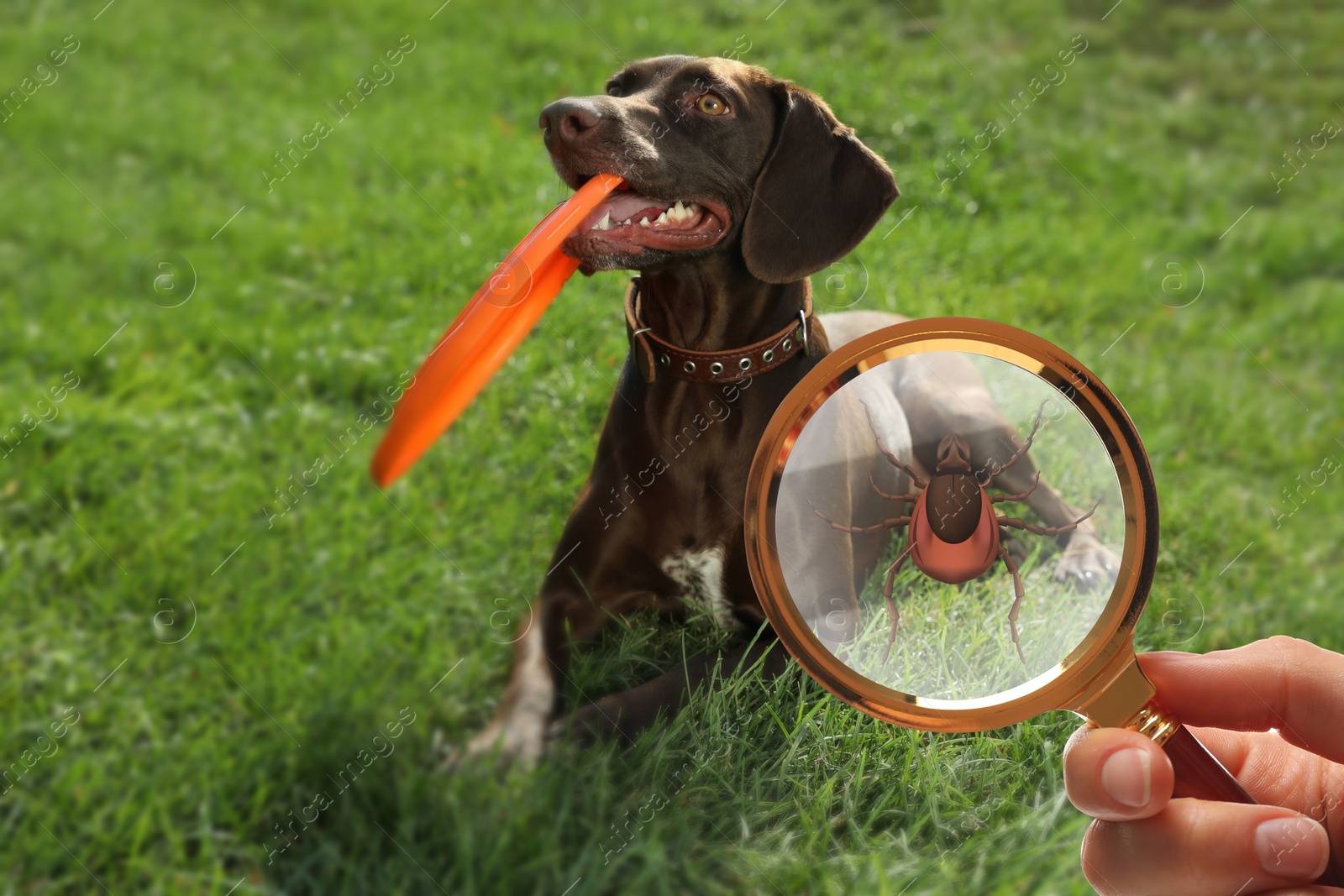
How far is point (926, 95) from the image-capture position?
449 cm

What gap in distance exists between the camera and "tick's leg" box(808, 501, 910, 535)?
1.46 meters

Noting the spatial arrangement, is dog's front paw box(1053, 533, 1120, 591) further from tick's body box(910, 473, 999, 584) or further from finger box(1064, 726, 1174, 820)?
finger box(1064, 726, 1174, 820)

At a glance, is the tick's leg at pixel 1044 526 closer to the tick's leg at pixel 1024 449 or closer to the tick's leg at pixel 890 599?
the tick's leg at pixel 1024 449

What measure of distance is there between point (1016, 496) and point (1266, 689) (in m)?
0.54

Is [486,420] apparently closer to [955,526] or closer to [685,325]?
[685,325]

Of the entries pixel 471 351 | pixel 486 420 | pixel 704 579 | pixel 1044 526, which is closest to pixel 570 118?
pixel 471 351

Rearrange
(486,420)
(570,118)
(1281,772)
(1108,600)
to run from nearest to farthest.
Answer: (1108,600) < (1281,772) < (570,118) < (486,420)

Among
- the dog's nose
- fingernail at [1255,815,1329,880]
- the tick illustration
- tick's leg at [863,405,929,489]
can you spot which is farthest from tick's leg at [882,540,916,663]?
the dog's nose

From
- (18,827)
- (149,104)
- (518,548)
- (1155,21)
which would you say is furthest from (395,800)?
(1155,21)

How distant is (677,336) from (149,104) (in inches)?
236

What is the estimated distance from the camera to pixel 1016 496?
1446mm

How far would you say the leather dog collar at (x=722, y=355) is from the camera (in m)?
2.18

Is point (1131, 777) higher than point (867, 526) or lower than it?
lower

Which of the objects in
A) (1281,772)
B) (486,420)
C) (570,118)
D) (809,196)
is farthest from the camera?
(486,420)
